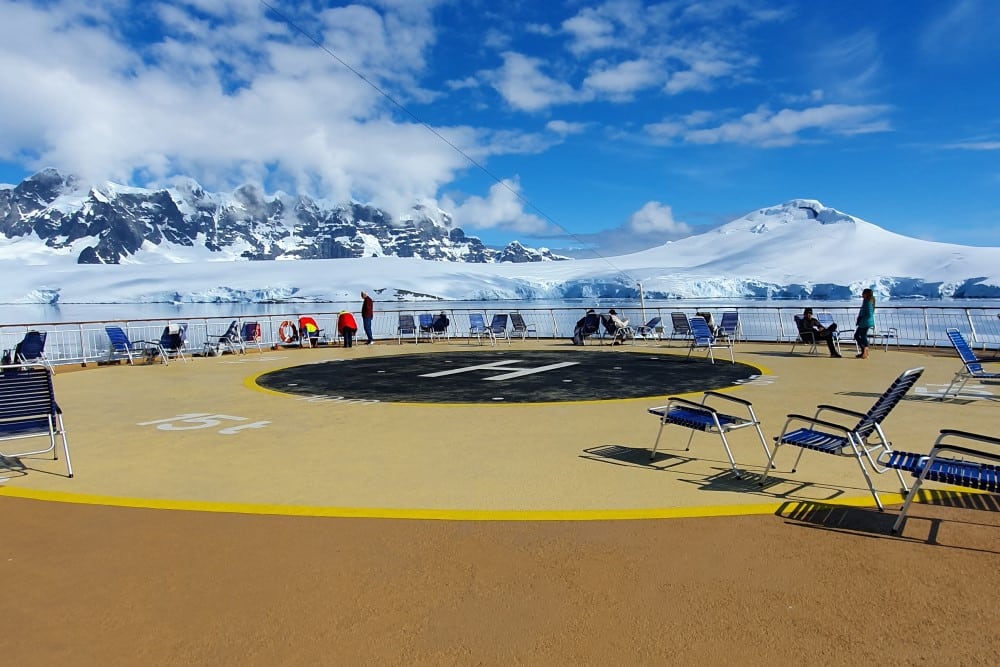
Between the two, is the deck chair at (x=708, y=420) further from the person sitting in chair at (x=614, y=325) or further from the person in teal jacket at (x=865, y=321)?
the person sitting in chair at (x=614, y=325)

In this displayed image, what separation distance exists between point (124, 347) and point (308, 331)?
5370mm

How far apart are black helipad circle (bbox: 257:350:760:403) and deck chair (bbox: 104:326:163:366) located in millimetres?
3893

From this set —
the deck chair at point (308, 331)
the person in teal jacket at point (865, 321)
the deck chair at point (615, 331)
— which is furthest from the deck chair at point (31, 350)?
the person in teal jacket at point (865, 321)

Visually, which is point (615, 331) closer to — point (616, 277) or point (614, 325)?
point (614, 325)

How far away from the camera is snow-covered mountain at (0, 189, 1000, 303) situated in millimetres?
105438

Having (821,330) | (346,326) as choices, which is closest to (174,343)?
(346,326)

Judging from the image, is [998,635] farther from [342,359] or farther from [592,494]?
[342,359]

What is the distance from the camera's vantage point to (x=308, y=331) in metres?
18.8

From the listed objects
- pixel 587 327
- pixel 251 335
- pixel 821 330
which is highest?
pixel 251 335

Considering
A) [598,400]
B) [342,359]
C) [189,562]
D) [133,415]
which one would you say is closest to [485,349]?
[342,359]

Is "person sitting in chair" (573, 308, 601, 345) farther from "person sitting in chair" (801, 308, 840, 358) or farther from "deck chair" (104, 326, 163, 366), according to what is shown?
"deck chair" (104, 326, 163, 366)

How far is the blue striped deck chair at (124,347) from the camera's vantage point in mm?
14039

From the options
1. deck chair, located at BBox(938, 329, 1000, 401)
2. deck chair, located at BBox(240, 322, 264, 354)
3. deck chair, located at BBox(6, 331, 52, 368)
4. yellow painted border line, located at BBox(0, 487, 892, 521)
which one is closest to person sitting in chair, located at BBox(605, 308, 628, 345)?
deck chair, located at BBox(938, 329, 1000, 401)

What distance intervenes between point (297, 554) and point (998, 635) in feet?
10.7
